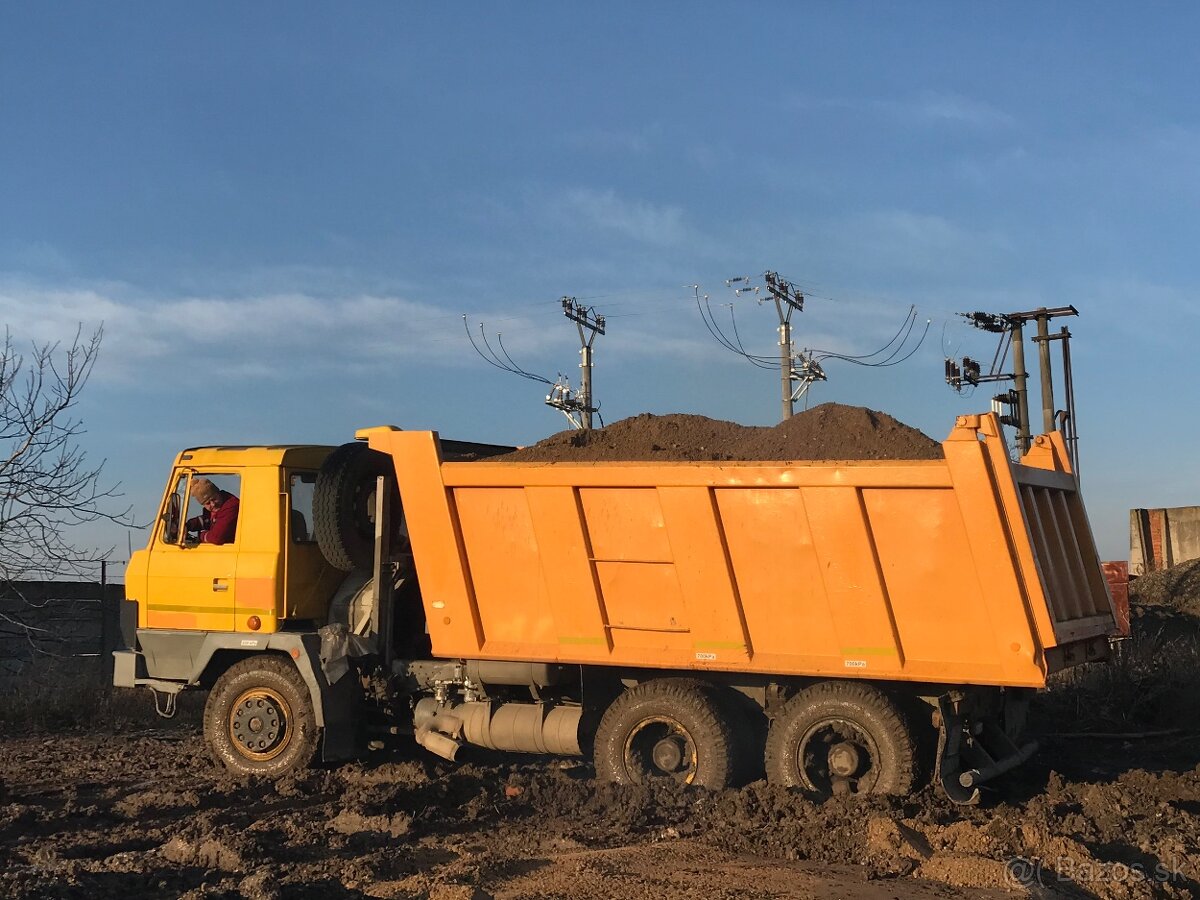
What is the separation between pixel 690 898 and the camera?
5195 mm

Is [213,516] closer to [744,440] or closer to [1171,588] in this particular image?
[744,440]

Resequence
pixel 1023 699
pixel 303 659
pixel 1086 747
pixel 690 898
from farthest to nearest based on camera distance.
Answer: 1. pixel 1086 747
2. pixel 303 659
3. pixel 1023 699
4. pixel 690 898

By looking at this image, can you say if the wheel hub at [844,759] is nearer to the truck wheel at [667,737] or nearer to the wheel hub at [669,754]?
the truck wheel at [667,737]

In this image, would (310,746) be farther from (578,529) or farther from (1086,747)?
(1086,747)

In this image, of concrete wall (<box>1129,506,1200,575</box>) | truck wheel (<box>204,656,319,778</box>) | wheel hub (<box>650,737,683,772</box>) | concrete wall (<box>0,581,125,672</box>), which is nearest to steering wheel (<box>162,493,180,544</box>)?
truck wheel (<box>204,656,319,778</box>)

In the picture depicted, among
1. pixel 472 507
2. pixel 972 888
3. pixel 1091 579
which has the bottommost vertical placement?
pixel 972 888

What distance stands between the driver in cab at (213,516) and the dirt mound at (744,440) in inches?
101

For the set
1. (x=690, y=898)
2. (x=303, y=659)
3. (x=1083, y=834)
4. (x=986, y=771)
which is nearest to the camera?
(x=690, y=898)

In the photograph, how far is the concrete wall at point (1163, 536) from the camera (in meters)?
29.4

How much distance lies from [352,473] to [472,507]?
1272 mm

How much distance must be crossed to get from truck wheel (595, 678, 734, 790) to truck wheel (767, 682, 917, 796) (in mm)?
365

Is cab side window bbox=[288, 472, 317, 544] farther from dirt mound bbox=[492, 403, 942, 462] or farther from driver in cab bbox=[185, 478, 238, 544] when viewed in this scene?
dirt mound bbox=[492, 403, 942, 462]

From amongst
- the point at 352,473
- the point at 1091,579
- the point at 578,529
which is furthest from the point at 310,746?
the point at 1091,579

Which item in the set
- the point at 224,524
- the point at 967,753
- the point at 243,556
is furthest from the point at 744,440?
the point at 224,524
